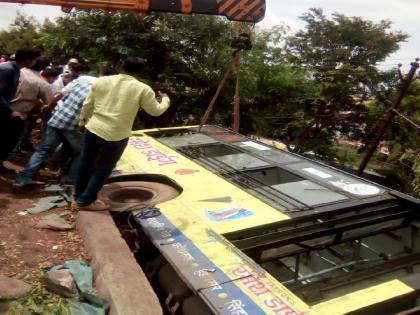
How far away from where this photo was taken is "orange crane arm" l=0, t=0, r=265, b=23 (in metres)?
4.54

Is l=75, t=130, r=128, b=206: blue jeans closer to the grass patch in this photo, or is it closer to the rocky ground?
the rocky ground

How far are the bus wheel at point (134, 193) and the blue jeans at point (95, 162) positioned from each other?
0.40 meters

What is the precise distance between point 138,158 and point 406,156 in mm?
6726

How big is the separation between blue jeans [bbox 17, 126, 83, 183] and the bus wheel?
1.54ft

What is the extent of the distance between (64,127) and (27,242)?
5.09ft

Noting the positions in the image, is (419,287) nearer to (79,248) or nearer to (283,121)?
(79,248)

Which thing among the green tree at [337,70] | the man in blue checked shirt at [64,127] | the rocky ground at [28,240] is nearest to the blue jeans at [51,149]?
the man in blue checked shirt at [64,127]

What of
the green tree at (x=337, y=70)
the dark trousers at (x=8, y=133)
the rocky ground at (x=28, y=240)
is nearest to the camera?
the rocky ground at (x=28, y=240)

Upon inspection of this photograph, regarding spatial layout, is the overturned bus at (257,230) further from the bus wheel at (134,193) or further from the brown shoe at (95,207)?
the brown shoe at (95,207)

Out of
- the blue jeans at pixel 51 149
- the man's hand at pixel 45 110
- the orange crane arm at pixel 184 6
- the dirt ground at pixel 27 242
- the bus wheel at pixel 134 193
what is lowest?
the dirt ground at pixel 27 242

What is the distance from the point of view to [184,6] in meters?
5.04

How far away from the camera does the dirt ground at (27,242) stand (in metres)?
3.21

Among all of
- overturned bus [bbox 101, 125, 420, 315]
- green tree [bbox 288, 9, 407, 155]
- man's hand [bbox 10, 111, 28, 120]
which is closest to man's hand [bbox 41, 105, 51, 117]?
man's hand [bbox 10, 111, 28, 120]

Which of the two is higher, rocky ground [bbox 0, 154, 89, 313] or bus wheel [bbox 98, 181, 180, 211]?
bus wheel [bbox 98, 181, 180, 211]
